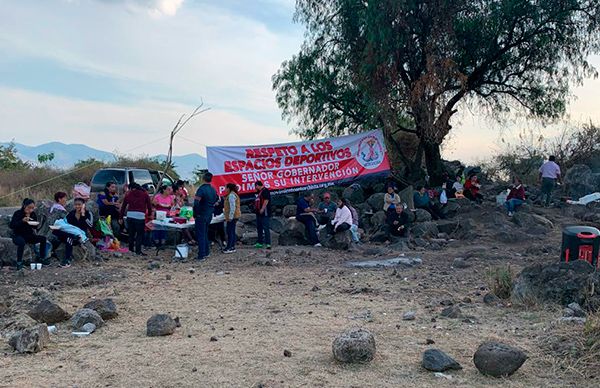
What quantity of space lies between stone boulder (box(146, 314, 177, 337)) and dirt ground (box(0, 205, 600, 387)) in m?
0.12

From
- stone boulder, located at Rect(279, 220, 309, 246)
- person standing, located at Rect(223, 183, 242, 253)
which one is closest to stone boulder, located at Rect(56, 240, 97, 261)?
person standing, located at Rect(223, 183, 242, 253)

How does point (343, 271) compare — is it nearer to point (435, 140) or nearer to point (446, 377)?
point (446, 377)

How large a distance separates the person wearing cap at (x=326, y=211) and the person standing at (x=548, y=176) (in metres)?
7.43

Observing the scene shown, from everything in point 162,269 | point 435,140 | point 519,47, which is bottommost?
point 162,269

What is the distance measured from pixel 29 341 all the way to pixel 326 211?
370 inches

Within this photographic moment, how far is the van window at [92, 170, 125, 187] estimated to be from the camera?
17.8m

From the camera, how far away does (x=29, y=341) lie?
19.5 feet

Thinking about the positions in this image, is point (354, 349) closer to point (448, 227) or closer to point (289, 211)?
point (448, 227)

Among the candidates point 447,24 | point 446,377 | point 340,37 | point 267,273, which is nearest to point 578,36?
point 447,24

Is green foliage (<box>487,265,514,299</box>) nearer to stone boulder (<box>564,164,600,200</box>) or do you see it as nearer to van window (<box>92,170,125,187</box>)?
van window (<box>92,170,125,187</box>)

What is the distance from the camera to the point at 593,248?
8.73 m

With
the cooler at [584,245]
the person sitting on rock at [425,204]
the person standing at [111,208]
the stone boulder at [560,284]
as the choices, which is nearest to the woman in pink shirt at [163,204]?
the person standing at [111,208]

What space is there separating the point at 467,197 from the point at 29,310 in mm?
14064

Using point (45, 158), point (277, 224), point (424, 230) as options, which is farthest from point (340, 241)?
point (45, 158)
